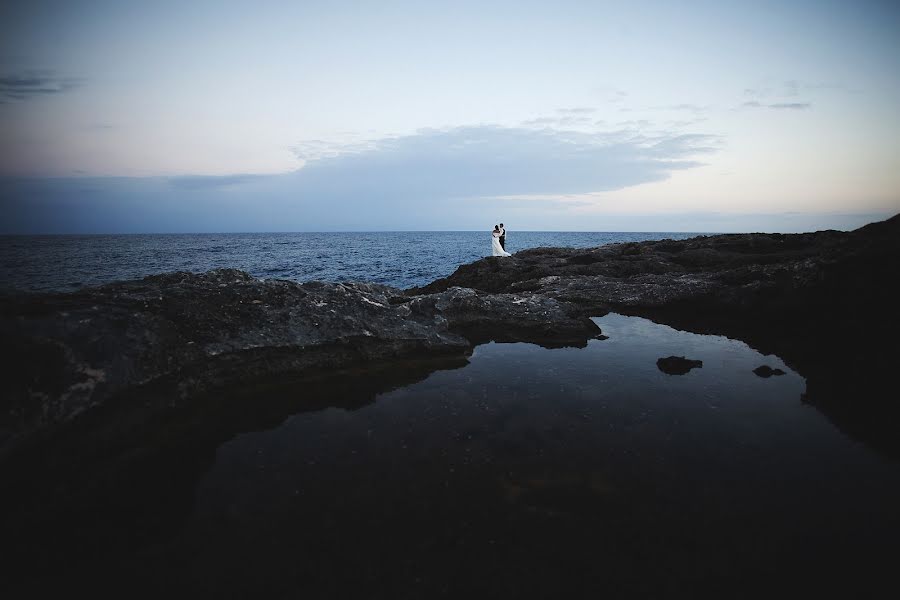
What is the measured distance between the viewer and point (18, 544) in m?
3.79

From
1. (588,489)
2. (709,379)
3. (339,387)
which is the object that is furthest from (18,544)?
(709,379)

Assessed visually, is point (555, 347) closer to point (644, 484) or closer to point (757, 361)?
point (757, 361)

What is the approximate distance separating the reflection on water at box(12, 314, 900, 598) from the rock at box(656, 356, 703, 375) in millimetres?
1099

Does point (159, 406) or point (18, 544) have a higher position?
point (159, 406)

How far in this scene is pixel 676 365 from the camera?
859cm

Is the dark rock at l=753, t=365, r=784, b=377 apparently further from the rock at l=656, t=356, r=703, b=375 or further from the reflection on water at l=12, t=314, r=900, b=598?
the rock at l=656, t=356, r=703, b=375

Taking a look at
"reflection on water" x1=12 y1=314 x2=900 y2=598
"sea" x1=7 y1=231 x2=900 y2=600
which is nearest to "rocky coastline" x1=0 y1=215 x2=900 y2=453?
"sea" x1=7 y1=231 x2=900 y2=600

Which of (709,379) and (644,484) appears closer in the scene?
(644,484)

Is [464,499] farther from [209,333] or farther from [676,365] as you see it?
[676,365]

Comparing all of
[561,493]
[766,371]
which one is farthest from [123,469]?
[766,371]

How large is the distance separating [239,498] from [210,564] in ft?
3.15

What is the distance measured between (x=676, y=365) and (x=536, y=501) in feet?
19.3

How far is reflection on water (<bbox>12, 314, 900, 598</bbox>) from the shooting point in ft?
11.6

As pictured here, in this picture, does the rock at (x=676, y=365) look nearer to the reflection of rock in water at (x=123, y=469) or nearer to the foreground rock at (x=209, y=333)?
the foreground rock at (x=209, y=333)
